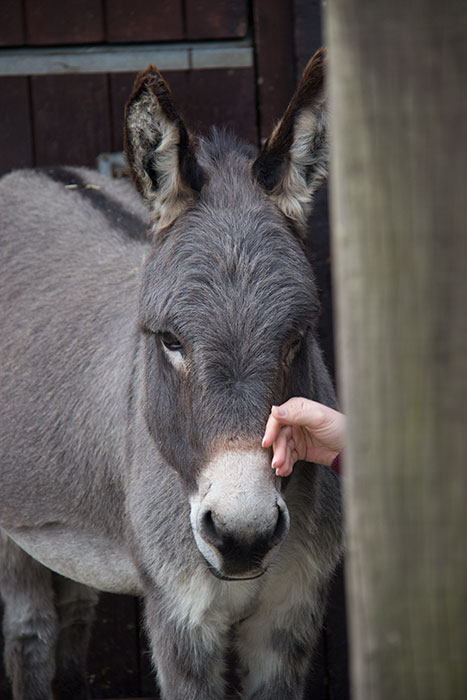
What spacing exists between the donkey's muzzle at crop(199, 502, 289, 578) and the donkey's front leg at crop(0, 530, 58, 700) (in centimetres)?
176

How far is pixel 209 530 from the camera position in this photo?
1945mm

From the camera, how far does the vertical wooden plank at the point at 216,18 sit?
12.8ft

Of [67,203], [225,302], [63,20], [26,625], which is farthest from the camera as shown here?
[63,20]

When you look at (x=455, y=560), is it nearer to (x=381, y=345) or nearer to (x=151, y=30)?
(x=381, y=345)

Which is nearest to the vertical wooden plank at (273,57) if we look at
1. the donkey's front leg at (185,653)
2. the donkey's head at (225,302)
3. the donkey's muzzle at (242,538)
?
the donkey's head at (225,302)

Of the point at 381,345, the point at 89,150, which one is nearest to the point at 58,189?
the point at 89,150

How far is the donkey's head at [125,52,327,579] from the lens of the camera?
1948 millimetres

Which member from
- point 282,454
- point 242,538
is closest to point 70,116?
point 282,454

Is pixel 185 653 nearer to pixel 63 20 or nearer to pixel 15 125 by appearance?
pixel 15 125

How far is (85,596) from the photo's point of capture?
12.5ft

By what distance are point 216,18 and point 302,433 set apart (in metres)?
2.34

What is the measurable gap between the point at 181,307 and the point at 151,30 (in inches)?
86.7

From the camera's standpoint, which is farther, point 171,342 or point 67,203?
point 67,203

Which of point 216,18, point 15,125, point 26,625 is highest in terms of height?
point 216,18
